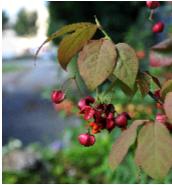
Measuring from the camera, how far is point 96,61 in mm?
793

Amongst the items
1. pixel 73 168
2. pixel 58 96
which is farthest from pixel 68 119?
pixel 58 96

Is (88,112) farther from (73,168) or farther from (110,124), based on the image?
(73,168)

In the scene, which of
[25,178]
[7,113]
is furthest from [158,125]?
[7,113]

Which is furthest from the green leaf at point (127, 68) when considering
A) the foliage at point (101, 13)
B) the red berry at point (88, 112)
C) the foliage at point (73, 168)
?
the foliage at point (101, 13)

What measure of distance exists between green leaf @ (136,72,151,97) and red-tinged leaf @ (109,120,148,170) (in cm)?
5

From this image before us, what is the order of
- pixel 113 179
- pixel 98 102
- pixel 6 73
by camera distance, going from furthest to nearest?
pixel 6 73 < pixel 113 179 < pixel 98 102

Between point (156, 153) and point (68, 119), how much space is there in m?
4.73

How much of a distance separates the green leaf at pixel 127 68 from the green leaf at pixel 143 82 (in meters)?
0.06

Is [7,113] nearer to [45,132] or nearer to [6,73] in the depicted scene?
[45,132]

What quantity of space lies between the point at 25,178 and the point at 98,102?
226 centimetres

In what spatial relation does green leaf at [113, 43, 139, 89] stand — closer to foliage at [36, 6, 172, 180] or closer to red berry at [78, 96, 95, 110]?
foliage at [36, 6, 172, 180]

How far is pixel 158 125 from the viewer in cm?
83

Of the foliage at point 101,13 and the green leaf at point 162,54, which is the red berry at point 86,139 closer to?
the green leaf at point 162,54

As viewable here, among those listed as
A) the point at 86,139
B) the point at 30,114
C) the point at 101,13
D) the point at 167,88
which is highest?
the point at 167,88
